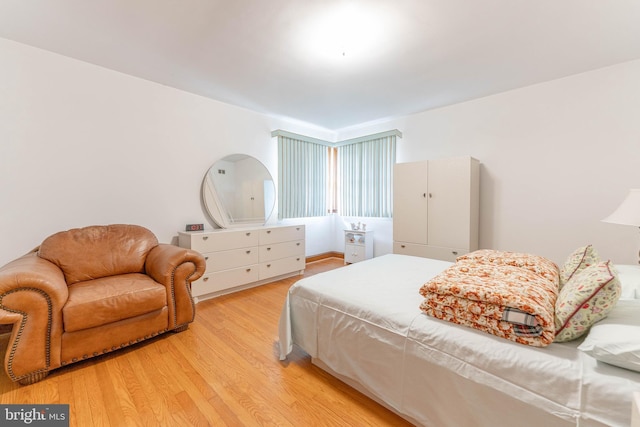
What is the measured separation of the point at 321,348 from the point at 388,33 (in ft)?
7.66

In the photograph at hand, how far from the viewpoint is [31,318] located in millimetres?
1576

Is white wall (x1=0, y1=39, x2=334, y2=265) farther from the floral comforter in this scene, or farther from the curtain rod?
the floral comforter

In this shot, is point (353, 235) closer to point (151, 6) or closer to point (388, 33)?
point (388, 33)

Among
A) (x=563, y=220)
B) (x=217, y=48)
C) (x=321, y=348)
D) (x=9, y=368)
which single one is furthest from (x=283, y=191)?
(x=563, y=220)

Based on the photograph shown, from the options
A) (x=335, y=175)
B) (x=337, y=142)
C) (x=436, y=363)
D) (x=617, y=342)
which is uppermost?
(x=337, y=142)

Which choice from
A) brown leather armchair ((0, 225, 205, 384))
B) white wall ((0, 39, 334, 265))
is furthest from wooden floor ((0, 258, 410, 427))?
A: white wall ((0, 39, 334, 265))

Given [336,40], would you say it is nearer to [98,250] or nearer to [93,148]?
[93,148]

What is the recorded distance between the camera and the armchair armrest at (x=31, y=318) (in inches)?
60.2

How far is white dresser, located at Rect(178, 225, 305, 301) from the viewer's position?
9.75 ft

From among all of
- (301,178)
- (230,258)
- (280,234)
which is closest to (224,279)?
(230,258)

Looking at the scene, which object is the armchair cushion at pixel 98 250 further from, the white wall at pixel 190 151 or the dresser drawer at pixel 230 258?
the dresser drawer at pixel 230 258

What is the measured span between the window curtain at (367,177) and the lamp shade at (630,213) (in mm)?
2620

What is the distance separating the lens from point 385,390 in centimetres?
136

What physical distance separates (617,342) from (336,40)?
7.67ft
